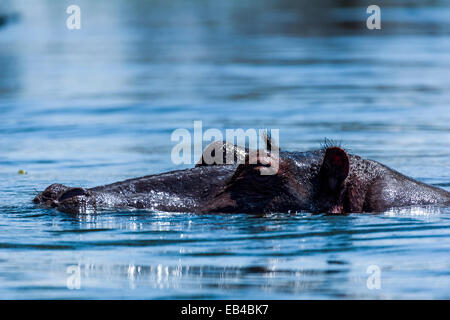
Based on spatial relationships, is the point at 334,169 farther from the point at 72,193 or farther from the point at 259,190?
the point at 72,193

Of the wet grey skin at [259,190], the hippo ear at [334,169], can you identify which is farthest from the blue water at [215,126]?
the hippo ear at [334,169]

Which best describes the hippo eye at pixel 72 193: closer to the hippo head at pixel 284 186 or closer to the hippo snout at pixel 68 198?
the hippo snout at pixel 68 198

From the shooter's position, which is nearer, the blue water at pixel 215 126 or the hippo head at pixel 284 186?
the blue water at pixel 215 126

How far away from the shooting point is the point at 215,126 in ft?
50.7

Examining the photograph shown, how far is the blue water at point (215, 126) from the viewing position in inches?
284

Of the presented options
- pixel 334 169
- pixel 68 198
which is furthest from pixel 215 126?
pixel 334 169

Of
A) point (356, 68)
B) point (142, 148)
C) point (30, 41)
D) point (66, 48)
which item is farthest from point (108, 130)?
point (30, 41)

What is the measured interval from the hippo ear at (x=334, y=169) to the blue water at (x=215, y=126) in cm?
31

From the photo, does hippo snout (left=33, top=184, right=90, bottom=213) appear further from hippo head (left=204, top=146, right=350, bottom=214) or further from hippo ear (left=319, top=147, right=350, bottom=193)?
hippo ear (left=319, top=147, right=350, bottom=193)

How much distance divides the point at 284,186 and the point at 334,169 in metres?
0.40

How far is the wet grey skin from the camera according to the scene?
8.17 meters

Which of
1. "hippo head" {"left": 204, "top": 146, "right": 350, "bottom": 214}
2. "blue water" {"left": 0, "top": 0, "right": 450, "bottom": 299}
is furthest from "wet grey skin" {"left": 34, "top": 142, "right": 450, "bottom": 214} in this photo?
"blue water" {"left": 0, "top": 0, "right": 450, "bottom": 299}

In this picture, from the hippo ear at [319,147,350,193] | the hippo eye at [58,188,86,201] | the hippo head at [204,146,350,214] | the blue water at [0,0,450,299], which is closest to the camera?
the blue water at [0,0,450,299]

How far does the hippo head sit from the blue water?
116 millimetres
